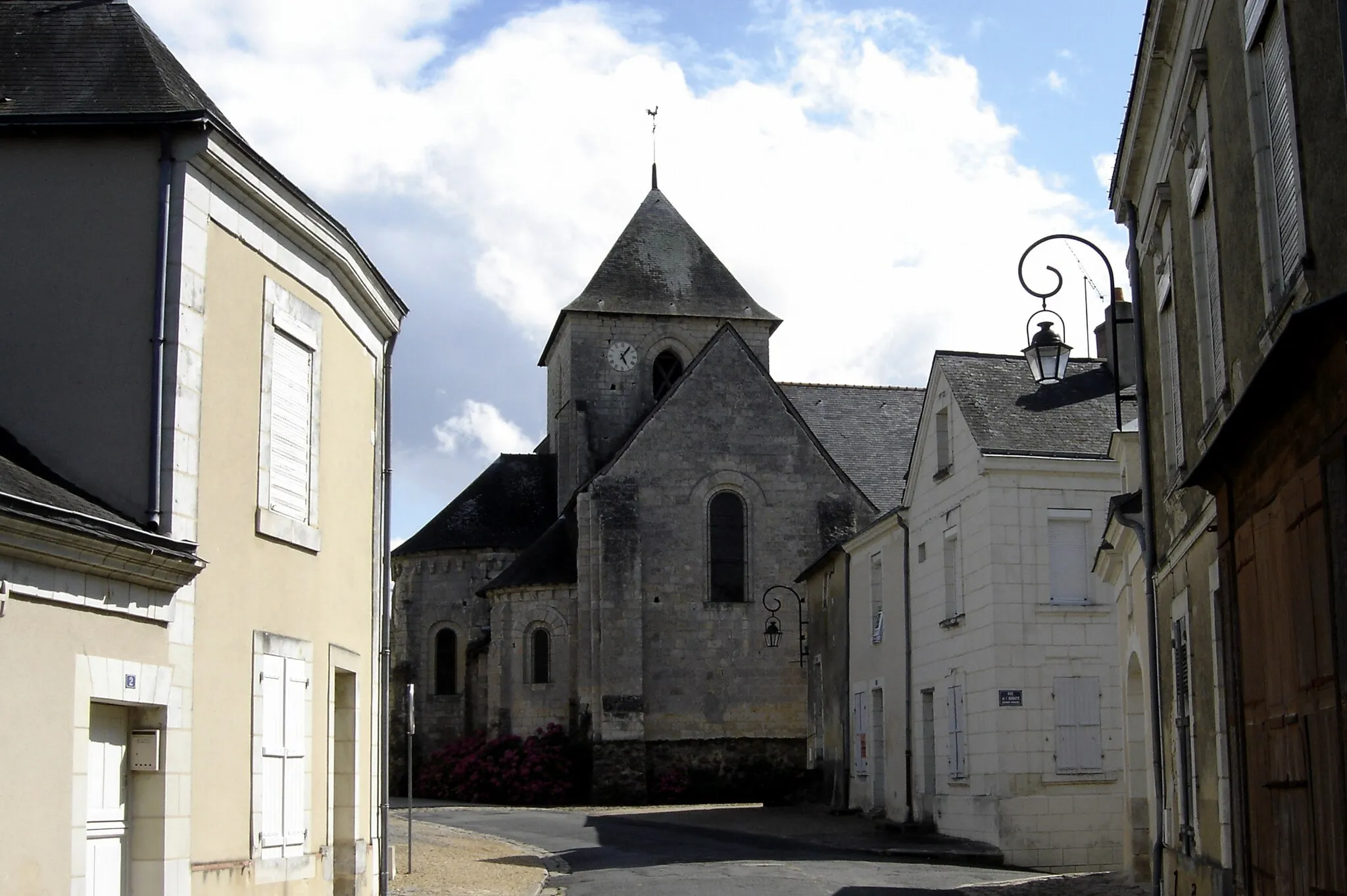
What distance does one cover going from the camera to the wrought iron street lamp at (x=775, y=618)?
98.6ft

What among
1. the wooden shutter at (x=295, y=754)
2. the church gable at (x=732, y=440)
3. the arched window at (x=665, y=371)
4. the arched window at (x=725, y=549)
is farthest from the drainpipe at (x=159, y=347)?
the arched window at (x=665, y=371)

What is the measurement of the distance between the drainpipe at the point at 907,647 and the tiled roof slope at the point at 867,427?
46.6 feet

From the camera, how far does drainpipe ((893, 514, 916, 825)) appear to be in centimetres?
2225

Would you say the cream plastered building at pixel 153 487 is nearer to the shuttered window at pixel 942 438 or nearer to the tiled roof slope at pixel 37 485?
the tiled roof slope at pixel 37 485

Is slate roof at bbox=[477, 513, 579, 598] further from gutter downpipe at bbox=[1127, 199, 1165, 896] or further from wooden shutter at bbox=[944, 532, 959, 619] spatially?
gutter downpipe at bbox=[1127, 199, 1165, 896]

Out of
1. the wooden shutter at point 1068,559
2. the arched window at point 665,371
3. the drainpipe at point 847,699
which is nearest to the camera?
the wooden shutter at point 1068,559

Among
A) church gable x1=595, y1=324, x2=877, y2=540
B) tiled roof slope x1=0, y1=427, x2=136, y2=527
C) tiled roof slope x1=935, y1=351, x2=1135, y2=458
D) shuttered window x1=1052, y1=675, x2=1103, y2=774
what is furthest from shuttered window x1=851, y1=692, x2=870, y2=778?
tiled roof slope x1=0, y1=427, x2=136, y2=527

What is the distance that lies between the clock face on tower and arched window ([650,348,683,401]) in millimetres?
687

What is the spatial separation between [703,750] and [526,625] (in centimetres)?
480

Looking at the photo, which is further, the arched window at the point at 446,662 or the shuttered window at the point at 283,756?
the arched window at the point at 446,662

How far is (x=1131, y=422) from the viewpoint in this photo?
19203 mm

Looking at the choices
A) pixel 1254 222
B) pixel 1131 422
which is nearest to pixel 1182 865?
pixel 1254 222

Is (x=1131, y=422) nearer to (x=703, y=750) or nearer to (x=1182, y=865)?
(x=1182, y=865)

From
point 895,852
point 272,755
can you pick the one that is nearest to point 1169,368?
point 272,755
